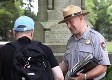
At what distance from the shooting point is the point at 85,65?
4.14 m

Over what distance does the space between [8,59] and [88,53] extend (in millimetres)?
920

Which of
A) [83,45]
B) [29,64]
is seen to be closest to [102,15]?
[83,45]

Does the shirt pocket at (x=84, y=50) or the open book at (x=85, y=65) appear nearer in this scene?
the open book at (x=85, y=65)

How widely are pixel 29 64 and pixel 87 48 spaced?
86 centimetres

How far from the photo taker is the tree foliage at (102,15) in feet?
228

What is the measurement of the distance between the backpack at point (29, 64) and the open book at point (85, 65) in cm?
48

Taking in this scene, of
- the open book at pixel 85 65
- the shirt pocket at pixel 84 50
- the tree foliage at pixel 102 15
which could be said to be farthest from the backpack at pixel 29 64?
the tree foliage at pixel 102 15

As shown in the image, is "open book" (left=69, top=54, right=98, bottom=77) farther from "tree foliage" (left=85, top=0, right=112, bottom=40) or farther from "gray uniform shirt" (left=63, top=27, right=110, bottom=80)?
"tree foliage" (left=85, top=0, right=112, bottom=40)

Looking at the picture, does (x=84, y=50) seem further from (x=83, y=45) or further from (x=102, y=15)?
(x=102, y=15)

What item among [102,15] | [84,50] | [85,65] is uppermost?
[84,50]

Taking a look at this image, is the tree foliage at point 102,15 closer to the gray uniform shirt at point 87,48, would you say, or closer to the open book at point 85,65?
the gray uniform shirt at point 87,48

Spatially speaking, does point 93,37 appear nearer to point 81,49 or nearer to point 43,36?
point 81,49

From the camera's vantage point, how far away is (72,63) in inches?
175

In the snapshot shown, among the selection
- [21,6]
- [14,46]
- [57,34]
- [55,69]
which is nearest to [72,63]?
[55,69]
